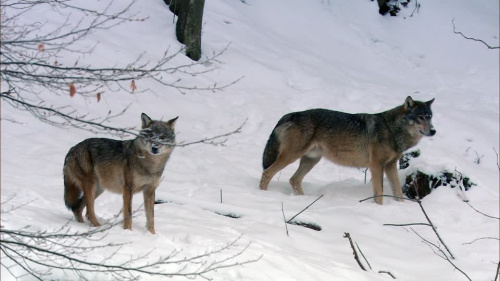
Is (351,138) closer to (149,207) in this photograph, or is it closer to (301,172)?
(301,172)

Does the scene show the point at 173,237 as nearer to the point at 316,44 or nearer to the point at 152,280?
the point at 152,280

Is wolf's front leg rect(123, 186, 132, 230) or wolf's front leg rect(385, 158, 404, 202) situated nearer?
wolf's front leg rect(123, 186, 132, 230)

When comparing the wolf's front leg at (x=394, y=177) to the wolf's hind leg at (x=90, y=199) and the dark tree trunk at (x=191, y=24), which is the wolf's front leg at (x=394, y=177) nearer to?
the wolf's hind leg at (x=90, y=199)

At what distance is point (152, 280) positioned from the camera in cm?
561

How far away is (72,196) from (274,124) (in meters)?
7.44

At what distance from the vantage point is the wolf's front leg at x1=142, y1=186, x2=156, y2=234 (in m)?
7.16

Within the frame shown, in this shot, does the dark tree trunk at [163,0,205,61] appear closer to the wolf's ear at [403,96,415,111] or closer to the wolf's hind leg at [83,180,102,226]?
the wolf's ear at [403,96,415,111]

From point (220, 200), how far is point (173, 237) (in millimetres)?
2613

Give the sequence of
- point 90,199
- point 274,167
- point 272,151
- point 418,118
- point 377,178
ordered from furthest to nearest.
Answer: point 272,151 → point 274,167 → point 418,118 → point 377,178 → point 90,199

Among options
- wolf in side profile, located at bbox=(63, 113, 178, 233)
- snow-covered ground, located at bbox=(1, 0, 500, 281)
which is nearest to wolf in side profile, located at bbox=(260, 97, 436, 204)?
snow-covered ground, located at bbox=(1, 0, 500, 281)

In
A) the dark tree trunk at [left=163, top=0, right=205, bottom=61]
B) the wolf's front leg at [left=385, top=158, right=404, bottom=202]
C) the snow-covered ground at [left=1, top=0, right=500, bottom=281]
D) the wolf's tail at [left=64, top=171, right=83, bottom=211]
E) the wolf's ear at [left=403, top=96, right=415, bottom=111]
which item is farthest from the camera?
the dark tree trunk at [left=163, top=0, right=205, bottom=61]

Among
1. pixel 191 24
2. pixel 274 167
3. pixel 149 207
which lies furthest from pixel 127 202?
pixel 191 24

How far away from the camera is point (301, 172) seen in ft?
36.3

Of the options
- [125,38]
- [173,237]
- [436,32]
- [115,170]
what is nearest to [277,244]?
[173,237]
